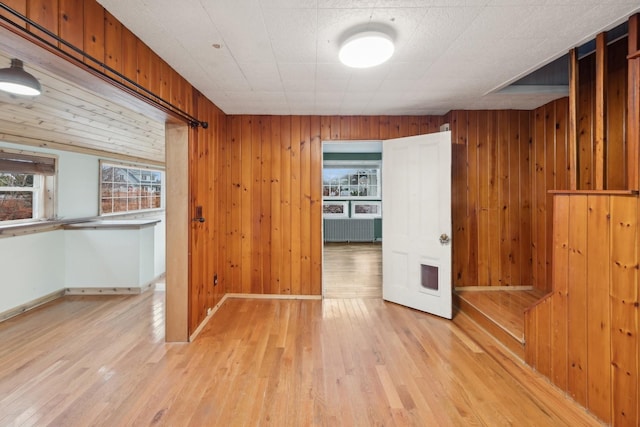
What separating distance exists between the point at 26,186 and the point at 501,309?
571cm

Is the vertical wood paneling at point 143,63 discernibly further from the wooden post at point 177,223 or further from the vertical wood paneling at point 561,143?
the vertical wood paneling at point 561,143

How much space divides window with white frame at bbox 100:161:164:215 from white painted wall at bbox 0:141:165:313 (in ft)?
0.74

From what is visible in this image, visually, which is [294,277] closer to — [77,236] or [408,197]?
[408,197]

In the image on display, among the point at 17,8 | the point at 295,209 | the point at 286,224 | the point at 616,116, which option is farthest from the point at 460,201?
the point at 17,8

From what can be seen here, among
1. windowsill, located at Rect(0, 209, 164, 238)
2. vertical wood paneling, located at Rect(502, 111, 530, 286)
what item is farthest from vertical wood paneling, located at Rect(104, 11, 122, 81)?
vertical wood paneling, located at Rect(502, 111, 530, 286)

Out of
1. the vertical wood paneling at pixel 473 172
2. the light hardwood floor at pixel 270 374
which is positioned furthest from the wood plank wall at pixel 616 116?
the light hardwood floor at pixel 270 374

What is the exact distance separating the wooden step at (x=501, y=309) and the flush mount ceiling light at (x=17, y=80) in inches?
159

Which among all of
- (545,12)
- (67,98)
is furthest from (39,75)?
(545,12)

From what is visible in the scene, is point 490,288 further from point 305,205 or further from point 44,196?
point 44,196

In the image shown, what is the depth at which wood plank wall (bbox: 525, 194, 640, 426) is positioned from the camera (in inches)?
61.4

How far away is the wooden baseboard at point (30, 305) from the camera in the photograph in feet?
10.2

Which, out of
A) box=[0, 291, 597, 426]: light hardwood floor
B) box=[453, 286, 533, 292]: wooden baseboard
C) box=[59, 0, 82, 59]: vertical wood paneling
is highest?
box=[59, 0, 82, 59]: vertical wood paneling

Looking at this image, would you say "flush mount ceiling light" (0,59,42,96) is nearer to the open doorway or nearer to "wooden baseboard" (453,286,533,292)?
"wooden baseboard" (453,286,533,292)

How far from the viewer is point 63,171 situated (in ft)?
13.0
